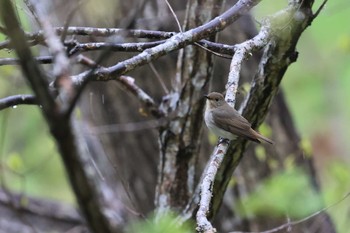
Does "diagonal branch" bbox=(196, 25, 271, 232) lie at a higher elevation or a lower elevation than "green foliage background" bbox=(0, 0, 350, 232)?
lower

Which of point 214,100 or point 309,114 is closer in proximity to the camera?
point 214,100

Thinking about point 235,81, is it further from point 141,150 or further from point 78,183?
point 141,150

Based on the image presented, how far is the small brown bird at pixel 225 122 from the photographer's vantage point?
3.71 metres

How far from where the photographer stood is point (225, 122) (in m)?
3.90

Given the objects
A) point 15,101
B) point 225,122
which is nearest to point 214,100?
point 225,122

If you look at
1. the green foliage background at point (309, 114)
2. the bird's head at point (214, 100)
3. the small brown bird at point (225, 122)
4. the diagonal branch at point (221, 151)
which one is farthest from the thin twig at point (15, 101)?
the green foliage background at point (309, 114)

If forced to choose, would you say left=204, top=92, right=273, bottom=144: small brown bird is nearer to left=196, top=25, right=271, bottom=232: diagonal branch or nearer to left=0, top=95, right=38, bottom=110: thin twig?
left=196, top=25, right=271, bottom=232: diagonal branch

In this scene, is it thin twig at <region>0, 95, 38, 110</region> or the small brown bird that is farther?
the small brown bird

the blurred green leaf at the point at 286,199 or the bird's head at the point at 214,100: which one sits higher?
the bird's head at the point at 214,100

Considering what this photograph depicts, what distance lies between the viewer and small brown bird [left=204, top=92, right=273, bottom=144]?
3.71 m

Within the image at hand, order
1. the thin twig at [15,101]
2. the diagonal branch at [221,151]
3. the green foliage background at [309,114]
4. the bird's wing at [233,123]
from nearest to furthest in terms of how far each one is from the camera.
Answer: the diagonal branch at [221,151] → the thin twig at [15,101] → the bird's wing at [233,123] → the green foliage background at [309,114]

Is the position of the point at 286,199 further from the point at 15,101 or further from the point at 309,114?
the point at 309,114

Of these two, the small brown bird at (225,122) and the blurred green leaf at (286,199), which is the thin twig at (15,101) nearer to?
the small brown bird at (225,122)

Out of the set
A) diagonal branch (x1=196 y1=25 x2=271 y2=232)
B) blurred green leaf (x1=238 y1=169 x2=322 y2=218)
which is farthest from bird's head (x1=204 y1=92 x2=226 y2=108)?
blurred green leaf (x1=238 y1=169 x2=322 y2=218)
